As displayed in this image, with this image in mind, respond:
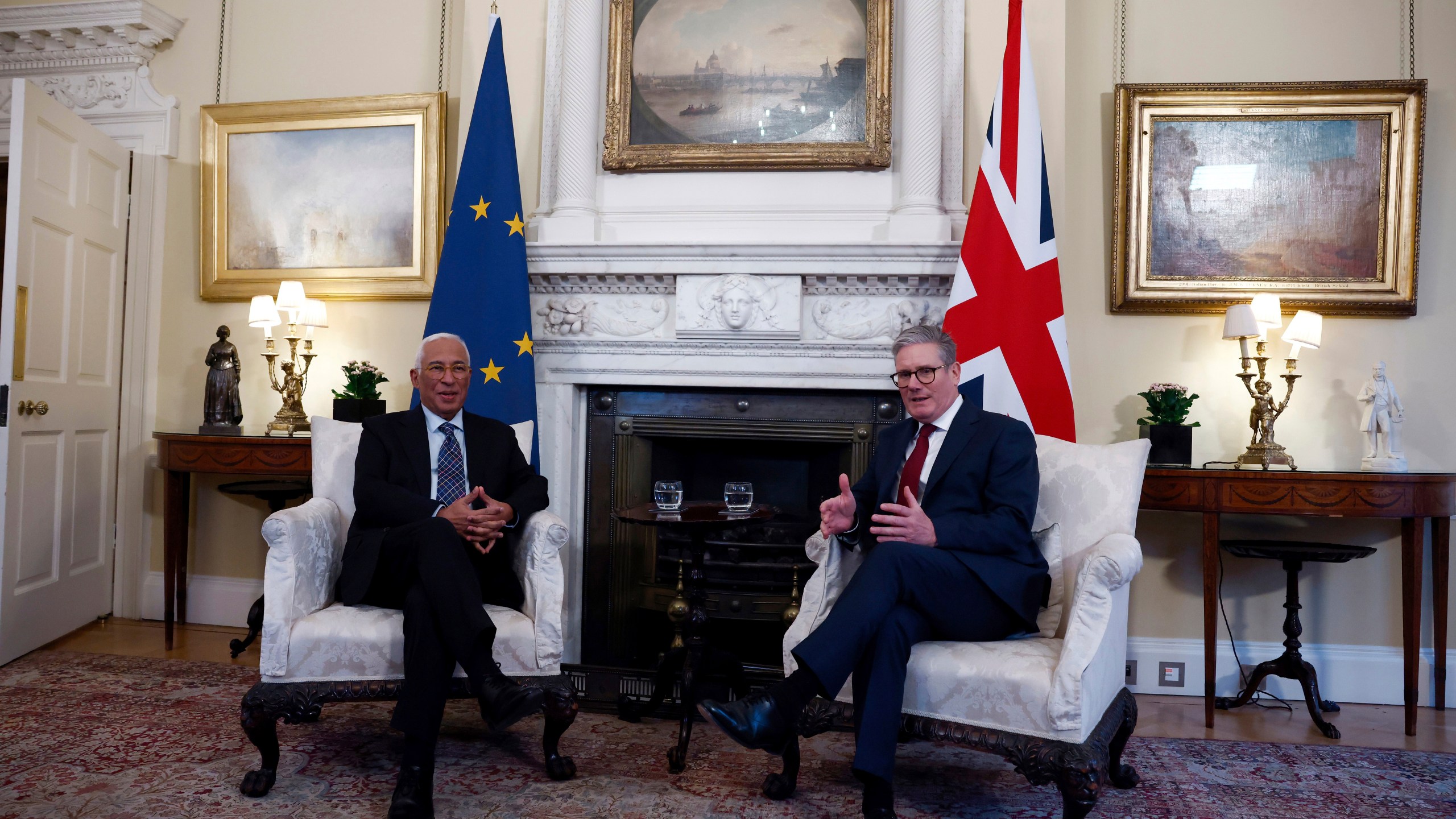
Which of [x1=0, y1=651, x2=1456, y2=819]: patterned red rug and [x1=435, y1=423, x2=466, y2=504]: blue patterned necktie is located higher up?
[x1=435, y1=423, x2=466, y2=504]: blue patterned necktie

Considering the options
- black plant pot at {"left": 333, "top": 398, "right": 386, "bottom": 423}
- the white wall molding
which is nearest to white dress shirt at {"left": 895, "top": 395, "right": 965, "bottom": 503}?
black plant pot at {"left": 333, "top": 398, "right": 386, "bottom": 423}

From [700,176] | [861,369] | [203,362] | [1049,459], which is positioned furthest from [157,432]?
[1049,459]

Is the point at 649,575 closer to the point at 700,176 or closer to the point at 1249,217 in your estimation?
the point at 700,176

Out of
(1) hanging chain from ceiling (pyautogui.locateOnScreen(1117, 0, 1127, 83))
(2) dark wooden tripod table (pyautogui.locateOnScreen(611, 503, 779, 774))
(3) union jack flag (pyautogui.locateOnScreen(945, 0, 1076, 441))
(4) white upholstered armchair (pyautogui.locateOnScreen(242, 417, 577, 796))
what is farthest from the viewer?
(1) hanging chain from ceiling (pyautogui.locateOnScreen(1117, 0, 1127, 83))

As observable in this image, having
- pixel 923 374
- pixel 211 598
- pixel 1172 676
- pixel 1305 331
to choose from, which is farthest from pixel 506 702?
pixel 1305 331

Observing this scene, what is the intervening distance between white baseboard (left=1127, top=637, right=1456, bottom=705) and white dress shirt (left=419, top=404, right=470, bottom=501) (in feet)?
9.38

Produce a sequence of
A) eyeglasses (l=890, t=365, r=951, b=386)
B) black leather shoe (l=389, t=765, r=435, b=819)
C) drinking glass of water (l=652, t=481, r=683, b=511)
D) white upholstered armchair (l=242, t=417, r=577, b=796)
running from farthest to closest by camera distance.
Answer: drinking glass of water (l=652, t=481, r=683, b=511) < eyeglasses (l=890, t=365, r=951, b=386) < white upholstered armchair (l=242, t=417, r=577, b=796) < black leather shoe (l=389, t=765, r=435, b=819)

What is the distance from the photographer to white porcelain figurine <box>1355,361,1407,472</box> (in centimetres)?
347

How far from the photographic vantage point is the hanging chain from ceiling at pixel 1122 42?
13.1 feet

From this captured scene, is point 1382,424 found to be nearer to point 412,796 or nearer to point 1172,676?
point 1172,676

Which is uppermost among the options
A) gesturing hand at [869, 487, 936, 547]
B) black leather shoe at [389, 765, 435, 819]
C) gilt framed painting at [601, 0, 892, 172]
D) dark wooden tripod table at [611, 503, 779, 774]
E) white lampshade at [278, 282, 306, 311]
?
gilt framed painting at [601, 0, 892, 172]

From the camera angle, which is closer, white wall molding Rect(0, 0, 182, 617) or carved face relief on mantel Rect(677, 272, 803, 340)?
carved face relief on mantel Rect(677, 272, 803, 340)

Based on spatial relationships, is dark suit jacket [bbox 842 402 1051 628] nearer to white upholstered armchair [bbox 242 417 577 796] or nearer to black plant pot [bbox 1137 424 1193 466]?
white upholstered armchair [bbox 242 417 577 796]

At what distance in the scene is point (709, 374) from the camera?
383cm
